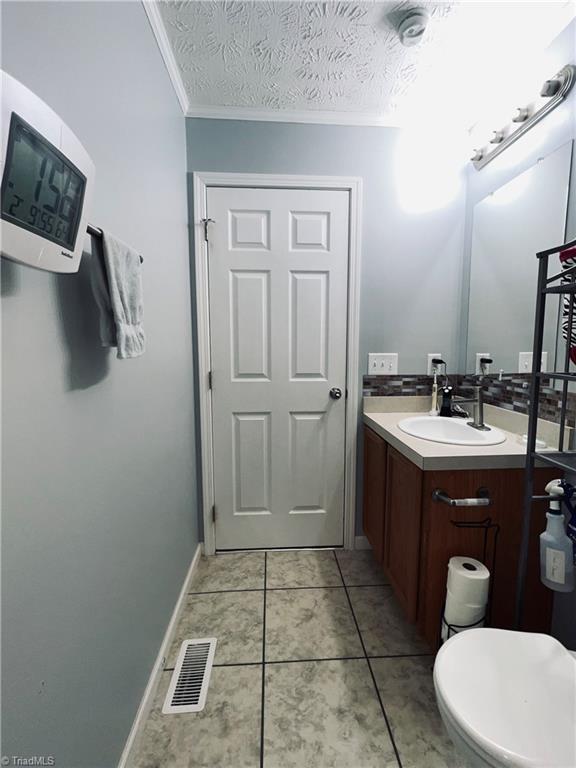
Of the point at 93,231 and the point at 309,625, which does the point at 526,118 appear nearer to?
the point at 93,231

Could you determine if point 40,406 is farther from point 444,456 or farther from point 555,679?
point 555,679

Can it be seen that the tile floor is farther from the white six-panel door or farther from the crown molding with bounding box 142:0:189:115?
the crown molding with bounding box 142:0:189:115

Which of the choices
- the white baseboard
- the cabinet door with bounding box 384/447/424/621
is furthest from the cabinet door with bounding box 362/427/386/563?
the white baseboard

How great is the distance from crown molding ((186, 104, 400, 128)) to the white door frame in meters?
0.28

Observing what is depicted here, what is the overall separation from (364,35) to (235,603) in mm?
2567

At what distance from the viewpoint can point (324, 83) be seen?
1.58m

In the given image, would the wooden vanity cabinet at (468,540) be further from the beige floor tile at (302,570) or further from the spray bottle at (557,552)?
the beige floor tile at (302,570)

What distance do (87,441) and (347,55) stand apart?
1.82m

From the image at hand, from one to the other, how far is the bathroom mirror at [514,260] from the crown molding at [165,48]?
160 centimetres

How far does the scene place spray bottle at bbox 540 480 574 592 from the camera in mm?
1005

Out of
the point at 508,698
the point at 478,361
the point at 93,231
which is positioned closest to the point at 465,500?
the point at 508,698

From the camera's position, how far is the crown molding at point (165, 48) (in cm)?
120

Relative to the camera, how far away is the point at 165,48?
1.37 meters

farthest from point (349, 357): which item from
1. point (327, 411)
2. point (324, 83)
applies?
point (324, 83)
